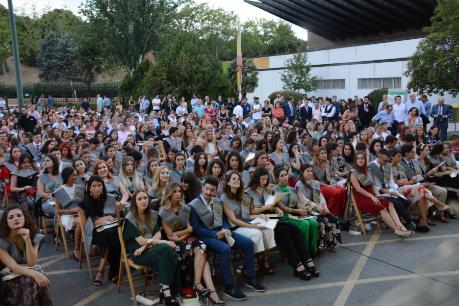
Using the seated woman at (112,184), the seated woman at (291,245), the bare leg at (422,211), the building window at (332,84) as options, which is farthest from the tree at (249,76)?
the seated woman at (291,245)

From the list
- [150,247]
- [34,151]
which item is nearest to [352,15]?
[34,151]

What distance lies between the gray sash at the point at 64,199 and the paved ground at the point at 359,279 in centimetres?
76

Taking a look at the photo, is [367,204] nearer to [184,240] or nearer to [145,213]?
[184,240]

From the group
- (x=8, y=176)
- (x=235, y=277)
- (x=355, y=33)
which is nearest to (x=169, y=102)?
(x=8, y=176)

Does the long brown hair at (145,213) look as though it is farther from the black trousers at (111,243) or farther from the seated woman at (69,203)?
the seated woman at (69,203)

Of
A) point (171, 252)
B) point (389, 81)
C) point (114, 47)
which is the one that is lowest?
point (171, 252)

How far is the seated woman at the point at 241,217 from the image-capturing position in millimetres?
5809

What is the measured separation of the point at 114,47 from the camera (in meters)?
40.0

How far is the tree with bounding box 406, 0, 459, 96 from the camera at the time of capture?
16969 millimetres

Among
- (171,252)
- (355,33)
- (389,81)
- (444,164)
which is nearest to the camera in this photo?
(171,252)

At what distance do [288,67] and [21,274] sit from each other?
3217 centimetres

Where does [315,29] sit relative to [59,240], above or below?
above

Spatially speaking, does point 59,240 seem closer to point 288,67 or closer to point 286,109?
point 286,109

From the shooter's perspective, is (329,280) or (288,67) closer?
(329,280)
